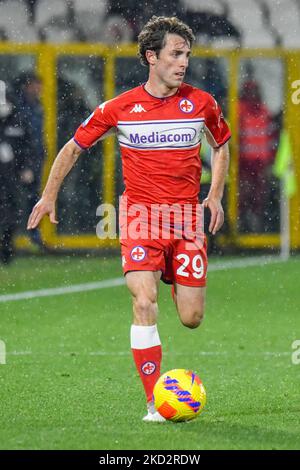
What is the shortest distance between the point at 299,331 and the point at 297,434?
4.69 meters

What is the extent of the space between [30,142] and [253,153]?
3409 millimetres

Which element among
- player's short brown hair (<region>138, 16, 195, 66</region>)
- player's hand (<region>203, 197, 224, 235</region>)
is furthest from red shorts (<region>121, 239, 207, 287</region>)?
player's short brown hair (<region>138, 16, 195, 66</region>)

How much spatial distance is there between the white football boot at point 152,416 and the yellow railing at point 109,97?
41.1ft

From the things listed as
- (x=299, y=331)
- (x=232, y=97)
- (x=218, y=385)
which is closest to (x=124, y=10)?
(x=232, y=97)

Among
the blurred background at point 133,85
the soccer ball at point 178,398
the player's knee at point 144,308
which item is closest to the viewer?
the soccer ball at point 178,398

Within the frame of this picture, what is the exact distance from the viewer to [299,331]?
35.6ft

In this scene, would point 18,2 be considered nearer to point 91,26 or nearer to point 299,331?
point 91,26

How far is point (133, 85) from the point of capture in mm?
19750

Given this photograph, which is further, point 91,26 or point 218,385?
point 91,26

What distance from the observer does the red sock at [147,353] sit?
6.70 m
